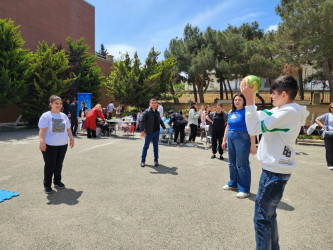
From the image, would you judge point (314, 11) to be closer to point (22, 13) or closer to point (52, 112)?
point (52, 112)

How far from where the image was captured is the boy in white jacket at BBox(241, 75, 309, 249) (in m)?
2.03

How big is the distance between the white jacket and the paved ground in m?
1.28

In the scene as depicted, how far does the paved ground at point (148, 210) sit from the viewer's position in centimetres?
290

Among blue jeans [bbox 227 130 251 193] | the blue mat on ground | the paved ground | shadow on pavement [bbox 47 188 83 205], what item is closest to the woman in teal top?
blue jeans [bbox 227 130 251 193]

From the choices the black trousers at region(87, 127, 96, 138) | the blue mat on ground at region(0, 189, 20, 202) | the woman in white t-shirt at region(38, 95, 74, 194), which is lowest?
the blue mat on ground at region(0, 189, 20, 202)

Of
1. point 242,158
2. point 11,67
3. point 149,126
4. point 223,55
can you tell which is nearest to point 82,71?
point 11,67

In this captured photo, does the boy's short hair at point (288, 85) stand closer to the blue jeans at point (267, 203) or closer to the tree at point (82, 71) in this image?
the blue jeans at point (267, 203)

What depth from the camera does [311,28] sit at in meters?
16.4

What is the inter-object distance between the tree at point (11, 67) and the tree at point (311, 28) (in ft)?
60.5

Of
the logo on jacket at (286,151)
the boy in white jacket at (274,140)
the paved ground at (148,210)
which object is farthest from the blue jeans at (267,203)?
the paved ground at (148,210)

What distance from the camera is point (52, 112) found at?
455cm

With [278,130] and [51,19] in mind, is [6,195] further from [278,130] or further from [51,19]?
[51,19]

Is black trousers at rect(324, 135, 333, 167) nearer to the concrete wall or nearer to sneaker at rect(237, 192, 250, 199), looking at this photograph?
sneaker at rect(237, 192, 250, 199)

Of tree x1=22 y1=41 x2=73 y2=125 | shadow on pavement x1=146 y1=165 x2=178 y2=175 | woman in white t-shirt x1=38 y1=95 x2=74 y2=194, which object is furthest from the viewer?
tree x1=22 y1=41 x2=73 y2=125
